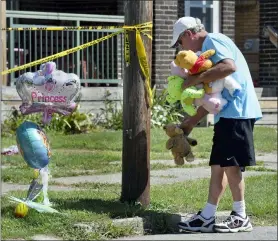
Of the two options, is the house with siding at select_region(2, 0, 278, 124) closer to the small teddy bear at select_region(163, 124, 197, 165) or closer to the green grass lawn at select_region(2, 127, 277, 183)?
the green grass lawn at select_region(2, 127, 277, 183)

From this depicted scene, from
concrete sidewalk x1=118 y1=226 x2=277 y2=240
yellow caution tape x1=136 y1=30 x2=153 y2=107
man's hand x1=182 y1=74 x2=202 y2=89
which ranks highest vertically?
yellow caution tape x1=136 y1=30 x2=153 y2=107

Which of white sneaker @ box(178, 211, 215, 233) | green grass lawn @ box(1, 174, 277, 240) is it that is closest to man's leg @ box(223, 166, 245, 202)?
white sneaker @ box(178, 211, 215, 233)

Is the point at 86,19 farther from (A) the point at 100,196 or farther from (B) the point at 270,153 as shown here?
(A) the point at 100,196

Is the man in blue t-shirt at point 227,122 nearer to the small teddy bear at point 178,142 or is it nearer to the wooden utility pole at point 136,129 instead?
the small teddy bear at point 178,142

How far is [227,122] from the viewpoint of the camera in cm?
667

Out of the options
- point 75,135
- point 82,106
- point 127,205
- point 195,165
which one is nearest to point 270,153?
point 195,165

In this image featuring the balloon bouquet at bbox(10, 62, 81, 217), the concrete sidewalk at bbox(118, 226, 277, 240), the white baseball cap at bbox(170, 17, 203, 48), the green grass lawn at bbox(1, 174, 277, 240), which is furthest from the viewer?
the balloon bouquet at bbox(10, 62, 81, 217)

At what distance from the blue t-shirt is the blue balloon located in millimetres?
1472

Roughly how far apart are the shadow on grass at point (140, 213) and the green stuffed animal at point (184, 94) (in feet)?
2.98

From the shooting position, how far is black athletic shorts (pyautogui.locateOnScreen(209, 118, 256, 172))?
6645 millimetres

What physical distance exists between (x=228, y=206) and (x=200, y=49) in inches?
61.8

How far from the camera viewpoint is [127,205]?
7.23 metres

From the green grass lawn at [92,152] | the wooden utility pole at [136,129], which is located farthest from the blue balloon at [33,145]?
the green grass lawn at [92,152]

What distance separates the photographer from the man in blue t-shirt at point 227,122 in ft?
21.7
